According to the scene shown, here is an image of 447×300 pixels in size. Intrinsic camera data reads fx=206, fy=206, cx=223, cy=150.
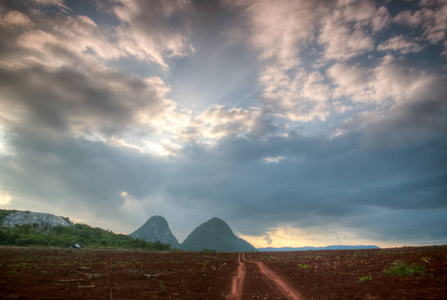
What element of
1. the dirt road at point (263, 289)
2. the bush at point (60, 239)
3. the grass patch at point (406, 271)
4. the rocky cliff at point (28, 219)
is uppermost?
the rocky cliff at point (28, 219)

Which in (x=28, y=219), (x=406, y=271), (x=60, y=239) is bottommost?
Result: (x=60, y=239)

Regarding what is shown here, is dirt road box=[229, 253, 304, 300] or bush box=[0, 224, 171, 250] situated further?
bush box=[0, 224, 171, 250]

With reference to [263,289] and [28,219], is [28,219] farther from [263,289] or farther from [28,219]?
[263,289]

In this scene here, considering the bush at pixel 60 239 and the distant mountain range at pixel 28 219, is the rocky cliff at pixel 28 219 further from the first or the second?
the bush at pixel 60 239

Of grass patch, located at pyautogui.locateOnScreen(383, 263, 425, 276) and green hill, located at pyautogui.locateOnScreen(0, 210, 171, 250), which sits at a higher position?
grass patch, located at pyautogui.locateOnScreen(383, 263, 425, 276)

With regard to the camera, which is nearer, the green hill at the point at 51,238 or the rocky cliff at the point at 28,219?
the green hill at the point at 51,238

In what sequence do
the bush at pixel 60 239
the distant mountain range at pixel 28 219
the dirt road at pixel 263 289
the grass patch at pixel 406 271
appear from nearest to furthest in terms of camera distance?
the dirt road at pixel 263 289, the grass patch at pixel 406 271, the bush at pixel 60 239, the distant mountain range at pixel 28 219

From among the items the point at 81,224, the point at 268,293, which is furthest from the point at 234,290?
the point at 81,224

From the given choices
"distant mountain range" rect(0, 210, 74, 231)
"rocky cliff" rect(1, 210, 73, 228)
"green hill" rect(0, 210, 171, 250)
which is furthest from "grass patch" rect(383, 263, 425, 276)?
"rocky cliff" rect(1, 210, 73, 228)

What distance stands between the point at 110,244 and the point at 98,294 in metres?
84.4

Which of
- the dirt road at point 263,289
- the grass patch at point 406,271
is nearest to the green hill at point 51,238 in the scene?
the dirt road at point 263,289

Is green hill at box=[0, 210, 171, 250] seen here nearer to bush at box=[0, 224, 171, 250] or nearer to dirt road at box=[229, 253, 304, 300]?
bush at box=[0, 224, 171, 250]

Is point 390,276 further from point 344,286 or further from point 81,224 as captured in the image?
point 81,224

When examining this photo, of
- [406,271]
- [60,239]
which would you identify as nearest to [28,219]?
A: [60,239]
